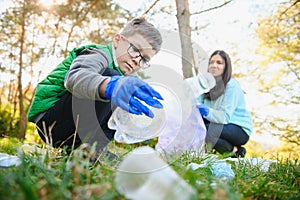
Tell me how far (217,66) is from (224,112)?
50 cm

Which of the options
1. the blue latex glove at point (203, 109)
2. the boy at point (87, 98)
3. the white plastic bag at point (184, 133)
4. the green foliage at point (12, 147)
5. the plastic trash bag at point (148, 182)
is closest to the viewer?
the plastic trash bag at point (148, 182)

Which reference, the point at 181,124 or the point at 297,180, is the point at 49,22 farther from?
the point at 297,180

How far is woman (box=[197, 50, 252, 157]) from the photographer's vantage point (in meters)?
2.69

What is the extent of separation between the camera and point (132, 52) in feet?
5.19

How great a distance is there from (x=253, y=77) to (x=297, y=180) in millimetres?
4610

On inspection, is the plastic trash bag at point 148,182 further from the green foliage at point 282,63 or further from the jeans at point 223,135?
the green foliage at point 282,63

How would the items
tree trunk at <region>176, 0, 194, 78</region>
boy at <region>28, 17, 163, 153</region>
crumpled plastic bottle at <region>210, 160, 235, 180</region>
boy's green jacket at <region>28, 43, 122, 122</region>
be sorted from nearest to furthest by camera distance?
1. crumpled plastic bottle at <region>210, 160, 235, 180</region>
2. boy at <region>28, 17, 163, 153</region>
3. boy's green jacket at <region>28, 43, 122, 122</region>
4. tree trunk at <region>176, 0, 194, 78</region>

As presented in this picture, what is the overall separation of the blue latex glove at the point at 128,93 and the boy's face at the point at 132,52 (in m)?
0.59

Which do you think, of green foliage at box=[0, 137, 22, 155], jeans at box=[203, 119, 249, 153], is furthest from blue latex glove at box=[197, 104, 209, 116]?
green foliage at box=[0, 137, 22, 155]

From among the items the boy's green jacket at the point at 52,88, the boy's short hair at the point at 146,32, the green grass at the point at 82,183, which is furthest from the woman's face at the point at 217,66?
the green grass at the point at 82,183

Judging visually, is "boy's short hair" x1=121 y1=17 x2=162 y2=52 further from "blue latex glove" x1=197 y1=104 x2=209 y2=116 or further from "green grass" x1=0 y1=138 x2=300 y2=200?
"blue latex glove" x1=197 y1=104 x2=209 y2=116

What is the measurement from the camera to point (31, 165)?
0.71m

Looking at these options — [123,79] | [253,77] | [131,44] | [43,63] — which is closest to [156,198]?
[123,79]

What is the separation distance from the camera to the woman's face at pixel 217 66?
292 centimetres
